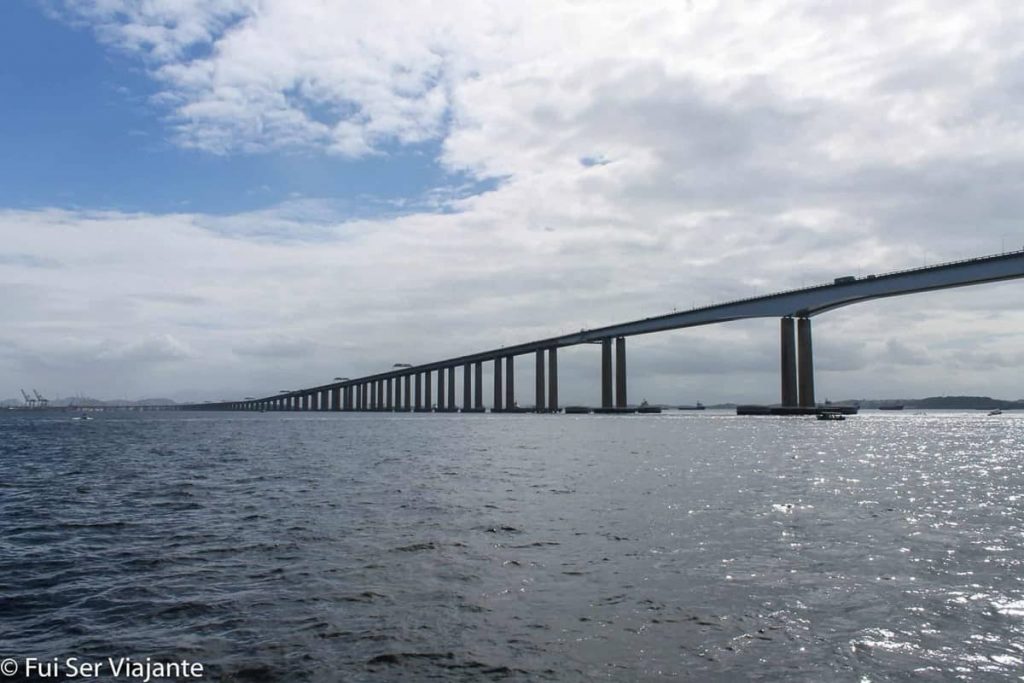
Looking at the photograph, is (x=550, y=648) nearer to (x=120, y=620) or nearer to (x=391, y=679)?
(x=391, y=679)

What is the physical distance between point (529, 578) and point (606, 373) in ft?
560

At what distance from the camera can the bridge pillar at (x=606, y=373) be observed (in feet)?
606

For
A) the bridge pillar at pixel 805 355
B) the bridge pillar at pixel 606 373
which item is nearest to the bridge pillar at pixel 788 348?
the bridge pillar at pixel 805 355

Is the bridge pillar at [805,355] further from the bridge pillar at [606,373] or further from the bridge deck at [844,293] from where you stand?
the bridge pillar at [606,373]

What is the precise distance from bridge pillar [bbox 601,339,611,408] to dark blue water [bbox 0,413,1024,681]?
15095cm

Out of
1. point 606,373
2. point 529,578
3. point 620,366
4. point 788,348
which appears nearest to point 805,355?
point 788,348

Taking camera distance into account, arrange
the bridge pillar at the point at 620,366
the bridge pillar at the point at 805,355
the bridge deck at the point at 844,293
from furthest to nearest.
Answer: the bridge pillar at the point at 620,366
the bridge pillar at the point at 805,355
the bridge deck at the point at 844,293

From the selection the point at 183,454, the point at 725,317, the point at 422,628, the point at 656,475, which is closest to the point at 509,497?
the point at 656,475

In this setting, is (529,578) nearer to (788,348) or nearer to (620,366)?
(788,348)

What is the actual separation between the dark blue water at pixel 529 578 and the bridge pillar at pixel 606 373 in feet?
495

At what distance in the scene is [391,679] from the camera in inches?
399

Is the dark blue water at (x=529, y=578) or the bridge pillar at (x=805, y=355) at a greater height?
the bridge pillar at (x=805, y=355)

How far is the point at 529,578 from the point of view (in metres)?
15.5

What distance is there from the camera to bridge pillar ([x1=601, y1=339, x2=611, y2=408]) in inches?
7269
